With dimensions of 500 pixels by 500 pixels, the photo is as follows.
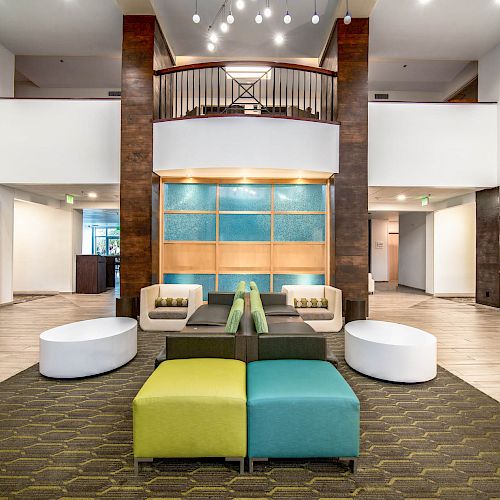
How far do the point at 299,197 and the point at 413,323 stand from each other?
3356 millimetres

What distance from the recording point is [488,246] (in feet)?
26.7

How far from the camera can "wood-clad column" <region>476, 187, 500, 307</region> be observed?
7848 mm

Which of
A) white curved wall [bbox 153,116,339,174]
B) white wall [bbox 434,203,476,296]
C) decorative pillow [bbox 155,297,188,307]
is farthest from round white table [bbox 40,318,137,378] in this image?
white wall [bbox 434,203,476,296]

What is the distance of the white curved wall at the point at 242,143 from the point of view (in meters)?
6.40

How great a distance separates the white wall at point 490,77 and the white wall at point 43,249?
11.6 meters

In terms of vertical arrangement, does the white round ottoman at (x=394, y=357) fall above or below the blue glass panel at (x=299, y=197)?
below

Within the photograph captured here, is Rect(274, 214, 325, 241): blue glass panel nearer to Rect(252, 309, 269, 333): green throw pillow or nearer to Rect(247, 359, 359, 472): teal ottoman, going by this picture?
Rect(252, 309, 269, 333): green throw pillow

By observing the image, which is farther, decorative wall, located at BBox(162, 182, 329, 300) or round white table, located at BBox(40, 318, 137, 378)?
decorative wall, located at BBox(162, 182, 329, 300)

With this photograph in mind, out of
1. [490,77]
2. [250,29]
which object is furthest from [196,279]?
[490,77]

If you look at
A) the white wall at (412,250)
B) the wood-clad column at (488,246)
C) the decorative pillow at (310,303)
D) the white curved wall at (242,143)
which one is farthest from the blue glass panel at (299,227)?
the white wall at (412,250)

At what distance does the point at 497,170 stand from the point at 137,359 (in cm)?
819

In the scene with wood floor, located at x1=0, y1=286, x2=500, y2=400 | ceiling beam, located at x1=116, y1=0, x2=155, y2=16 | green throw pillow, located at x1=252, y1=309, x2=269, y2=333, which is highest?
ceiling beam, located at x1=116, y1=0, x2=155, y2=16

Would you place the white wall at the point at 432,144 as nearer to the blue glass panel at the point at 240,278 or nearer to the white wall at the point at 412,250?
the blue glass panel at the point at 240,278

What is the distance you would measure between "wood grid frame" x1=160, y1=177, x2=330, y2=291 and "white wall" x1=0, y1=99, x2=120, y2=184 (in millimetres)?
1436
